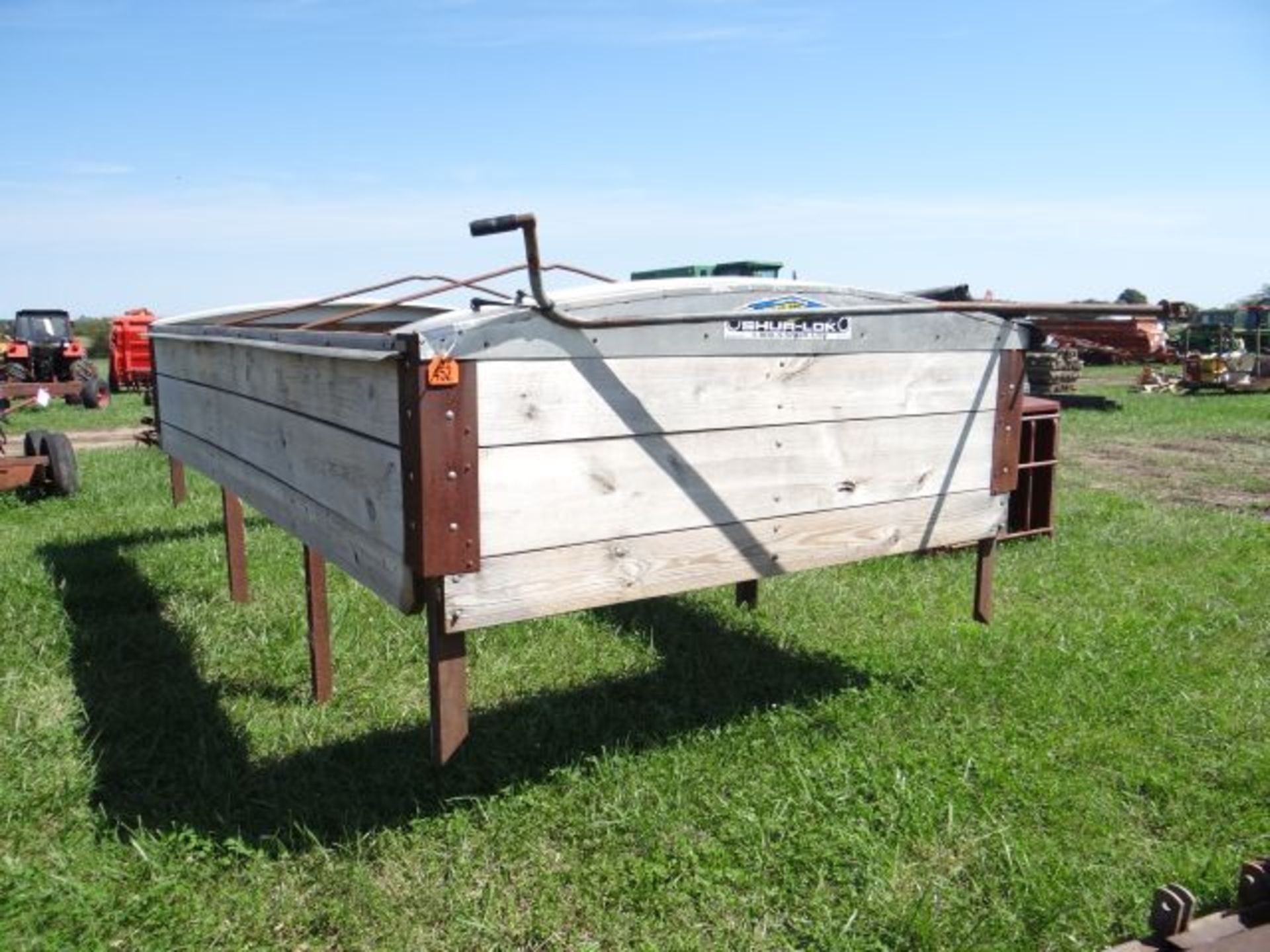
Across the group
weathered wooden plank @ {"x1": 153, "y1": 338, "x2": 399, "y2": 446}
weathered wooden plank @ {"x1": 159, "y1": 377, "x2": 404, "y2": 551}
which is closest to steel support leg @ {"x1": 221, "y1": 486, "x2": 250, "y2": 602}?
weathered wooden plank @ {"x1": 159, "y1": 377, "x2": 404, "y2": 551}

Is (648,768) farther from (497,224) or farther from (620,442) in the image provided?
(497,224)

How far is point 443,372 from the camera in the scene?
2420 mm

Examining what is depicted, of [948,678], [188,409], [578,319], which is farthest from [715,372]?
[188,409]

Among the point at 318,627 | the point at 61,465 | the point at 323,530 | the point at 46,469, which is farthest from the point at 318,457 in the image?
the point at 46,469

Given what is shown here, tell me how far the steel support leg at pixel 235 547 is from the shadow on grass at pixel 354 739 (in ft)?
1.31

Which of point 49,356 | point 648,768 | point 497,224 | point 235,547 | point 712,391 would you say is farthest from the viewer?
point 49,356

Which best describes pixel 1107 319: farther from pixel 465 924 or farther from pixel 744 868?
pixel 465 924

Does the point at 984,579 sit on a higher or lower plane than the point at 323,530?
lower

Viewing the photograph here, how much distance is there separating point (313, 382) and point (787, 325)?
1443mm

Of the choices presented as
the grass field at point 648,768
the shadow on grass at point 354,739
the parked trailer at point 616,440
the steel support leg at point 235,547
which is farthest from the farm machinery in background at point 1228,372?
the steel support leg at point 235,547

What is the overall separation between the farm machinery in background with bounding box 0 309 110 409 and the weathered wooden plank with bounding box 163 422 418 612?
689 inches

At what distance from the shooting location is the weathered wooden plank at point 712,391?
2596 millimetres

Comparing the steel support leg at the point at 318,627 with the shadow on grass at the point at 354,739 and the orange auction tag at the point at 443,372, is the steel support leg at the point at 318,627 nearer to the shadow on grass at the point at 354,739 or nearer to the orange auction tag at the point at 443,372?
the shadow on grass at the point at 354,739

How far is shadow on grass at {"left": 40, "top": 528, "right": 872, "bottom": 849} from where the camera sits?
3344mm
